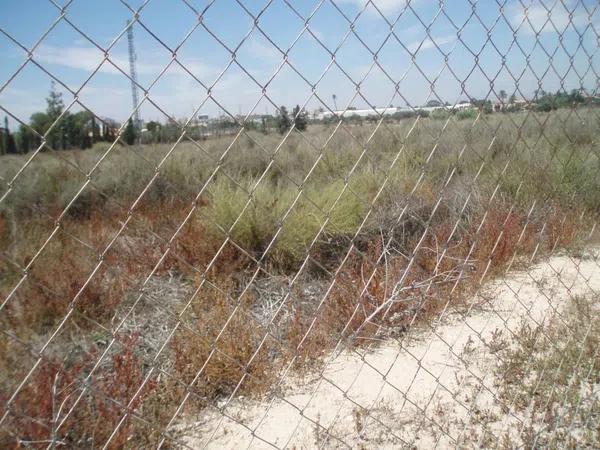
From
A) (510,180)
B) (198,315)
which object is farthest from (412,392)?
(510,180)

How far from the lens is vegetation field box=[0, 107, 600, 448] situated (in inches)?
70.4

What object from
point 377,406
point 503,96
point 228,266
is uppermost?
point 503,96

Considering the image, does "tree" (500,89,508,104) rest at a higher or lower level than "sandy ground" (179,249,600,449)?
higher

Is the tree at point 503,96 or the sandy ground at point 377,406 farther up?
the tree at point 503,96

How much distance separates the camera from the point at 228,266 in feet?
11.7

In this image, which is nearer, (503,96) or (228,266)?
(503,96)

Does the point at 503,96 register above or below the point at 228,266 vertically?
above

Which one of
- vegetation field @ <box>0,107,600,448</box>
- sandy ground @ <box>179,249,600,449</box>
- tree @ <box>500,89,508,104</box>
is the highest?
tree @ <box>500,89,508,104</box>

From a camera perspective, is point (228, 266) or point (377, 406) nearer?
point (377, 406)

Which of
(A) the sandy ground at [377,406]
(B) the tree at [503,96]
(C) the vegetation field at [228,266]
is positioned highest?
(B) the tree at [503,96]

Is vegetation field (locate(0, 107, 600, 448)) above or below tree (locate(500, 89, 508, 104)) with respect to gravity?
below

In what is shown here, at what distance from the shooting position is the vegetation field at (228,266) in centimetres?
179

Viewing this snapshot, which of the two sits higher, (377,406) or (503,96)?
(503,96)

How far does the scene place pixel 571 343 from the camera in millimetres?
2211
